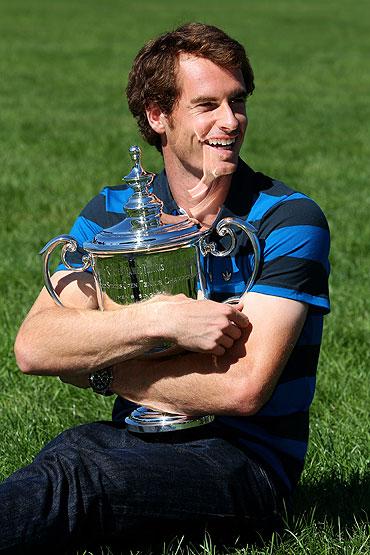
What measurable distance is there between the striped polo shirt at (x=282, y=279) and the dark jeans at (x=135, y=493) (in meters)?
0.10

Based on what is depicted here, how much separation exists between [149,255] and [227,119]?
1.61ft

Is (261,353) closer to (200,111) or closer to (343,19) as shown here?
(200,111)

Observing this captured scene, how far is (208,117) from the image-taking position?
3.41 meters

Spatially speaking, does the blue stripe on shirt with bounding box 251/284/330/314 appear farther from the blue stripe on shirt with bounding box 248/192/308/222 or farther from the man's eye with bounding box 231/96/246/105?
the man's eye with bounding box 231/96/246/105

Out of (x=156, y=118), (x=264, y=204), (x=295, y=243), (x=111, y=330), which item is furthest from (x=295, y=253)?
(x=156, y=118)

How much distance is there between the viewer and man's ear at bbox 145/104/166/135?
364 centimetres

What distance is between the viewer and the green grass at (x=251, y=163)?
416cm

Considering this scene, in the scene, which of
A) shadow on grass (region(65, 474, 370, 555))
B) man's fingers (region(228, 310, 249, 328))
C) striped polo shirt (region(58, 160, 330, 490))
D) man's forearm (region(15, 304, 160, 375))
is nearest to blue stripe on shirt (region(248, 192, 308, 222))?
striped polo shirt (region(58, 160, 330, 490))

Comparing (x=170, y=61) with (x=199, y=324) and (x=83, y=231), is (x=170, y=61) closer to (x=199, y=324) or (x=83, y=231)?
(x=83, y=231)

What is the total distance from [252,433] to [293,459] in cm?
16

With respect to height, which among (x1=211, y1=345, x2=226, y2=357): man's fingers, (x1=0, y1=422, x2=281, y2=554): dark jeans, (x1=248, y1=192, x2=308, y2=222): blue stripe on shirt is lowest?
(x1=0, y1=422, x2=281, y2=554): dark jeans

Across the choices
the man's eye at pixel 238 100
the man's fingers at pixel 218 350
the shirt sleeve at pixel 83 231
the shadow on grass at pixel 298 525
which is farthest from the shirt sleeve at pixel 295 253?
the shadow on grass at pixel 298 525

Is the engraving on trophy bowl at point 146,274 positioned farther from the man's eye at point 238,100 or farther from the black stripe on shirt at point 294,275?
the man's eye at point 238,100

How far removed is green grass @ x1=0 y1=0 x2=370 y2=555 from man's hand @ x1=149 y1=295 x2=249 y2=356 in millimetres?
576
